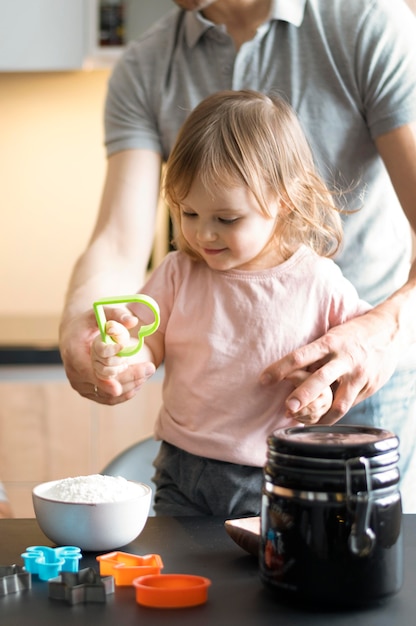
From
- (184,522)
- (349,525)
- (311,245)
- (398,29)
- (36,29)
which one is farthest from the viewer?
(36,29)

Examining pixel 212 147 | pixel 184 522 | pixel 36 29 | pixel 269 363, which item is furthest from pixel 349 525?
pixel 36 29

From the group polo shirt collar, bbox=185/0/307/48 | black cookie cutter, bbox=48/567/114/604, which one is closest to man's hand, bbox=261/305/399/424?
black cookie cutter, bbox=48/567/114/604

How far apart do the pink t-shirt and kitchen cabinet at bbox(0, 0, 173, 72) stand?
203cm

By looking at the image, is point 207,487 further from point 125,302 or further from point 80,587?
point 80,587

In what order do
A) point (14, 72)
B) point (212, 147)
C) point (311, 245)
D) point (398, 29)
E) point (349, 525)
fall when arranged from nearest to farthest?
point (349, 525), point (212, 147), point (311, 245), point (398, 29), point (14, 72)

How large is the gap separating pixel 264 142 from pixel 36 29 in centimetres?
211

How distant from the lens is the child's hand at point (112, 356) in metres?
1.18

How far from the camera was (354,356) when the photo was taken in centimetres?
125

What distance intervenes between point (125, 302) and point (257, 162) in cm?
38

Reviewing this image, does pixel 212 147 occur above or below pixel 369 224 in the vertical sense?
above

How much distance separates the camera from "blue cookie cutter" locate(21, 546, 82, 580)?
2.94 feet

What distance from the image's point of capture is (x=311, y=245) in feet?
4.75

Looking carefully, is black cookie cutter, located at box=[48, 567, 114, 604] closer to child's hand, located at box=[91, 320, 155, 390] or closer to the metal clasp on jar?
the metal clasp on jar

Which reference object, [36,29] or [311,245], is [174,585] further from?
[36,29]
